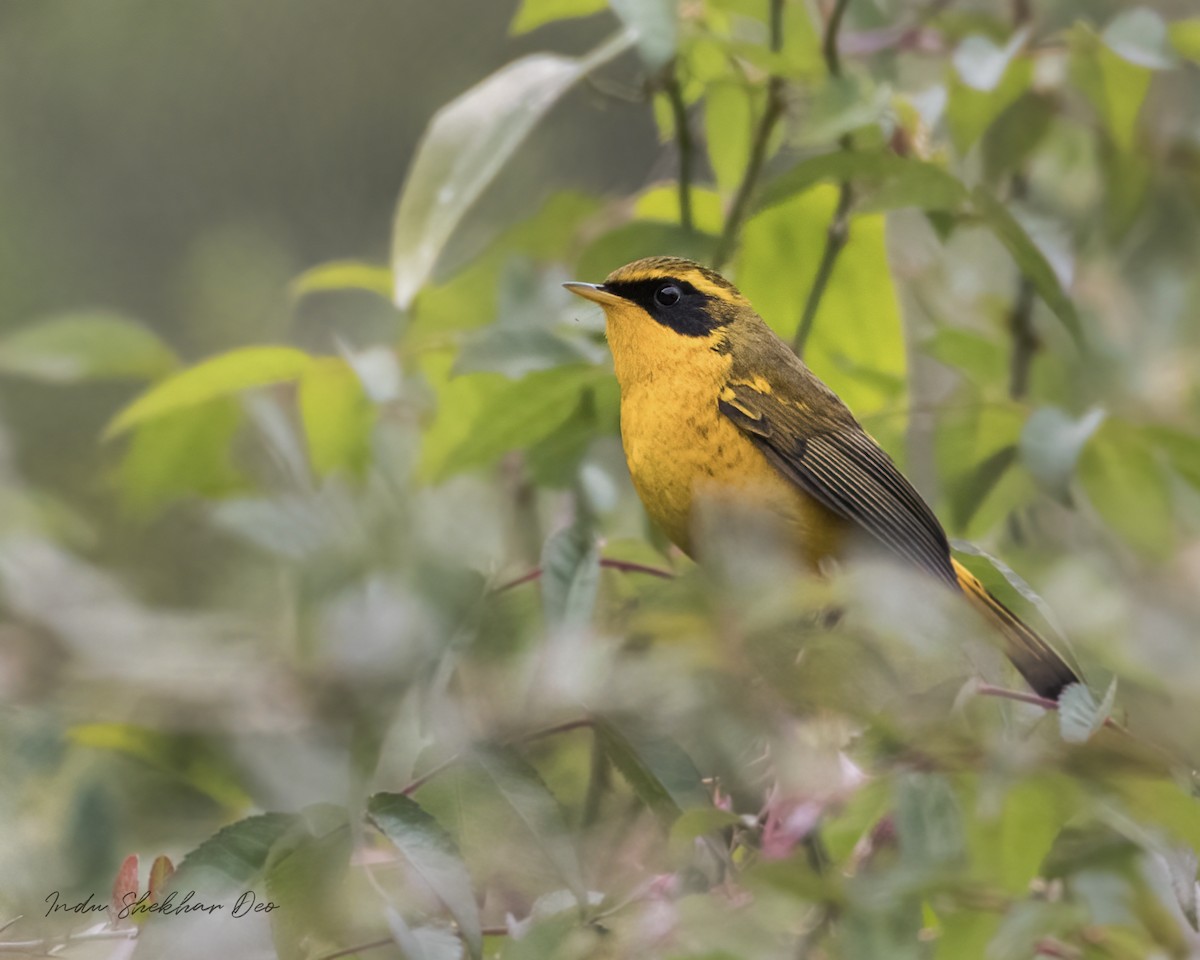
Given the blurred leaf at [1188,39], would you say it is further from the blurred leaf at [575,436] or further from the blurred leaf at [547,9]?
the blurred leaf at [575,436]

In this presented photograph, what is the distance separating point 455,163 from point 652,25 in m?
0.30

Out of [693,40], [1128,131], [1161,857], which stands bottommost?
[1161,857]

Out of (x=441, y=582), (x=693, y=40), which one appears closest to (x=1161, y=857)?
(x=441, y=582)

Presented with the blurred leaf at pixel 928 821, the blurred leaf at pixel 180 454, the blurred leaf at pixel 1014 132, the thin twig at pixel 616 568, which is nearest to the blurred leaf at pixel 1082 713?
the blurred leaf at pixel 928 821

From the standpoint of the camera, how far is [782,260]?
2.00 meters

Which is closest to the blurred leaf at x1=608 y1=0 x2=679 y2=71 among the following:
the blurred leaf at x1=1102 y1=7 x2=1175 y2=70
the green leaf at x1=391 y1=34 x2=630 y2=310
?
the green leaf at x1=391 y1=34 x2=630 y2=310

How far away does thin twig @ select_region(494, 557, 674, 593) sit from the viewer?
1.52 meters

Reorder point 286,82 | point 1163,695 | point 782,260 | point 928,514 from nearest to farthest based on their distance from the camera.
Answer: point 1163,695 < point 928,514 < point 782,260 < point 286,82

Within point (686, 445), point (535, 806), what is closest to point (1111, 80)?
point (686, 445)

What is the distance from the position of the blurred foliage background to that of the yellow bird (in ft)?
0.18

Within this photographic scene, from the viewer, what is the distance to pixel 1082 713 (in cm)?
120

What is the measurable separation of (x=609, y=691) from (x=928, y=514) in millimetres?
661

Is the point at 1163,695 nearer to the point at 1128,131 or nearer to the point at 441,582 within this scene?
Answer: the point at 441,582

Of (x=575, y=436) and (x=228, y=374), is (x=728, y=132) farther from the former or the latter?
(x=228, y=374)
